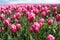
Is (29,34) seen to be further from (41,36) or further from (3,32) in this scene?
(3,32)

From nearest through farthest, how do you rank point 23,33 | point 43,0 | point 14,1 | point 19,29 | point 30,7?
1. point 19,29
2. point 23,33
3. point 30,7
4. point 43,0
5. point 14,1

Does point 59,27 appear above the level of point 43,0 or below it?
above

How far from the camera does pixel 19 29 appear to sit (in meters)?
2.99

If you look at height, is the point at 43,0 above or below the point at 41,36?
below

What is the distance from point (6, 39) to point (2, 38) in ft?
0.19

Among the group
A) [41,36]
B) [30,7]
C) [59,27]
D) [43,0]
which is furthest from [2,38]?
[43,0]

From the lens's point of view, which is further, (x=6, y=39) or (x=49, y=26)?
(x=49, y=26)

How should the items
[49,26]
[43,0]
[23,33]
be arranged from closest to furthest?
1. [23,33]
2. [49,26]
3. [43,0]

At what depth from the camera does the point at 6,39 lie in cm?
318

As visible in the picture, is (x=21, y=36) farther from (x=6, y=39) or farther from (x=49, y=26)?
(x=49, y=26)

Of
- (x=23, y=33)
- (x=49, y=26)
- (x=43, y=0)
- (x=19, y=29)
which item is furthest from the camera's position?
(x=43, y=0)

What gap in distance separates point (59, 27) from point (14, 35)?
0.57m

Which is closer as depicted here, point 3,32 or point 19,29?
point 19,29

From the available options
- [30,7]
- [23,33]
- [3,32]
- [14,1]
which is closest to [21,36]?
[23,33]
